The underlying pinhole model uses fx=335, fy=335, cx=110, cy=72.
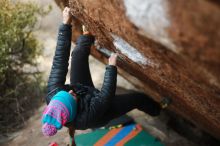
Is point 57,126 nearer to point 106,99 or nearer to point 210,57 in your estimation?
point 106,99

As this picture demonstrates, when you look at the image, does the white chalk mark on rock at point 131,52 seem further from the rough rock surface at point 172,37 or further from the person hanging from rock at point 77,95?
the person hanging from rock at point 77,95

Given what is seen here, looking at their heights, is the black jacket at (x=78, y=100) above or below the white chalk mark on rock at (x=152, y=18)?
below

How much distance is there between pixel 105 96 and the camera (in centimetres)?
446

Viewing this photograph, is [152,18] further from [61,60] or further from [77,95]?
[77,95]

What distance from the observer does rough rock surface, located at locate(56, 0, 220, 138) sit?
2404 mm

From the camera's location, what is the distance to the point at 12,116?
711cm

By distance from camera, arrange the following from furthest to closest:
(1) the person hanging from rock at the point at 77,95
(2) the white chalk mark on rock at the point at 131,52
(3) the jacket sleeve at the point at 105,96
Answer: (3) the jacket sleeve at the point at 105,96, (1) the person hanging from rock at the point at 77,95, (2) the white chalk mark on rock at the point at 131,52

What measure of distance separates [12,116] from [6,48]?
1446 mm

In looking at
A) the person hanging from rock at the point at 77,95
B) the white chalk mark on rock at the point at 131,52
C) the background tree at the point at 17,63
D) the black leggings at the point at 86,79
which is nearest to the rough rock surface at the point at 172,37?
the white chalk mark on rock at the point at 131,52

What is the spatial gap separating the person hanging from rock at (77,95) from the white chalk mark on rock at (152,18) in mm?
Answer: 1580

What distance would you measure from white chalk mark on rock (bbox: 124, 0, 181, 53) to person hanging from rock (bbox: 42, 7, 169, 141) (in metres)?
1.58

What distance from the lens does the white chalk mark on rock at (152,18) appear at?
2.61 m

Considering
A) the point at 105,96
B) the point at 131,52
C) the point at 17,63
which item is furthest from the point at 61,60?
the point at 17,63

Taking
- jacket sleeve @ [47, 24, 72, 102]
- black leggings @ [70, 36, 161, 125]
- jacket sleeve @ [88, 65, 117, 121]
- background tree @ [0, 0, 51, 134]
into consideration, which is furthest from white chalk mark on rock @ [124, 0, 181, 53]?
background tree @ [0, 0, 51, 134]
